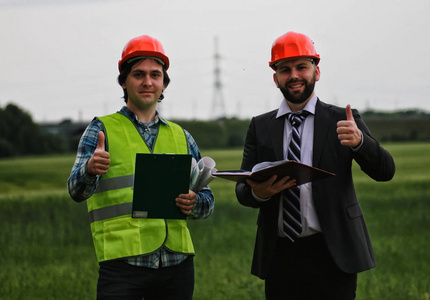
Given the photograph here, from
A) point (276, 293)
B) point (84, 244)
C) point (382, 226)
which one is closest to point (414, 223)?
point (382, 226)

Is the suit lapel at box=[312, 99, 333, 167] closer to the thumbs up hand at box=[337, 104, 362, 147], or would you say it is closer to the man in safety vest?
the thumbs up hand at box=[337, 104, 362, 147]

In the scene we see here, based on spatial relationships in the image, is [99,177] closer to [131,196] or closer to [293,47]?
[131,196]

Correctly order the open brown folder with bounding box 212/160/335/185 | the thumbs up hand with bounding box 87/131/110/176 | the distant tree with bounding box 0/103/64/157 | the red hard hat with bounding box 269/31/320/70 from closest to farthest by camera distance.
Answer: the open brown folder with bounding box 212/160/335/185
the thumbs up hand with bounding box 87/131/110/176
the red hard hat with bounding box 269/31/320/70
the distant tree with bounding box 0/103/64/157

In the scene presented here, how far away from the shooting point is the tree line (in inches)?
1297

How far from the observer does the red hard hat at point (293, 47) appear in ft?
12.6

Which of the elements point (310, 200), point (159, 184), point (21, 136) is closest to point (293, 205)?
point (310, 200)

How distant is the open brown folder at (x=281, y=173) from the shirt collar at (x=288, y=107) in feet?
1.83

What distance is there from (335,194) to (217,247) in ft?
28.8

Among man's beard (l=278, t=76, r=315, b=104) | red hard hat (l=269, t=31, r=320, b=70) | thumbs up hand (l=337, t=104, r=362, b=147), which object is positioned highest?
red hard hat (l=269, t=31, r=320, b=70)

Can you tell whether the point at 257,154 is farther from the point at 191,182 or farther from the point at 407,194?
the point at 407,194

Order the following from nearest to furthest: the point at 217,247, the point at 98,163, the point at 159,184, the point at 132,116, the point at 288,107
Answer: the point at 98,163 < the point at 159,184 < the point at 132,116 < the point at 288,107 < the point at 217,247

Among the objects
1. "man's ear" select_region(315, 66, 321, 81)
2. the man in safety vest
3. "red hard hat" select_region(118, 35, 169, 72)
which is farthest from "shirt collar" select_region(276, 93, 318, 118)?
"red hard hat" select_region(118, 35, 169, 72)

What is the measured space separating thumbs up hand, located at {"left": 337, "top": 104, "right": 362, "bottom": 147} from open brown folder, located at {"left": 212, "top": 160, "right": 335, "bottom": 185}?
234 mm

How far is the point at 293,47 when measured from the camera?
151 inches
